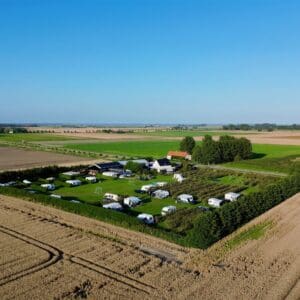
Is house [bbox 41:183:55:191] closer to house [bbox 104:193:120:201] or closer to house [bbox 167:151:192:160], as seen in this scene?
house [bbox 104:193:120:201]

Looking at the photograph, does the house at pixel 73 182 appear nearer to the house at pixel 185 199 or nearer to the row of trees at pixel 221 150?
the house at pixel 185 199

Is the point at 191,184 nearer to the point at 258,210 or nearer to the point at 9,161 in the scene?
the point at 258,210

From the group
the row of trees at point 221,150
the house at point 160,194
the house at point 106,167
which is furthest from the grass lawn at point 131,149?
the house at point 160,194

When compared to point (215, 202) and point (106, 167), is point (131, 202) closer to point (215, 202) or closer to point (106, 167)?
point (215, 202)

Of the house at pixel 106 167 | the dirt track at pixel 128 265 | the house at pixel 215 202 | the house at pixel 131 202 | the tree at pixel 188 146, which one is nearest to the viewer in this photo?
the dirt track at pixel 128 265

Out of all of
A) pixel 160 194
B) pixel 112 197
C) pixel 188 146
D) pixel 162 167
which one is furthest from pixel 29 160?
pixel 160 194

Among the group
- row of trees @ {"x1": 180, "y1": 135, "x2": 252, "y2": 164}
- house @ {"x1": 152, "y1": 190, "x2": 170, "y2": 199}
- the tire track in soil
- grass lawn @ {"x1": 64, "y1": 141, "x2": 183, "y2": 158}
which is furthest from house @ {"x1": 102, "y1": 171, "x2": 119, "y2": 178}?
the tire track in soil
